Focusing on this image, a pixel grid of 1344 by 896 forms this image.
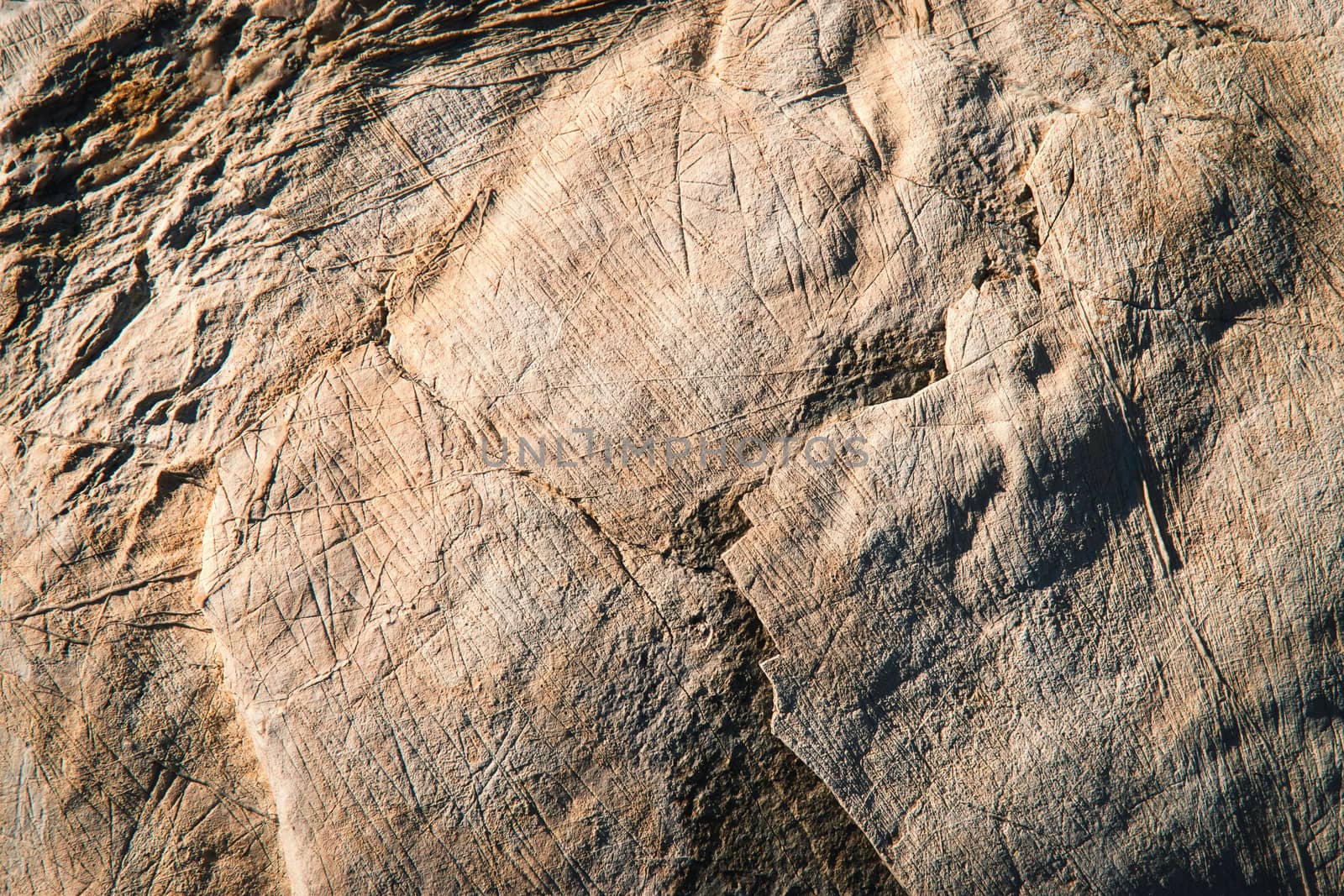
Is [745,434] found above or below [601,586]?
above

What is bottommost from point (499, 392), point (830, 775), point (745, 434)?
point (830, 775)

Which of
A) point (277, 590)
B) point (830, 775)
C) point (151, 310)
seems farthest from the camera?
point (151, 310)

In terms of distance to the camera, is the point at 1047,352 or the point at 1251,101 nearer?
the point at 1047,352

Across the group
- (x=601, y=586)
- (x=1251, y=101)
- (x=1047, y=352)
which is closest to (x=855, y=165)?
(x=1047, y=352)

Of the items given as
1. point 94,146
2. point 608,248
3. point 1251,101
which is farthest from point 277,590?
point 1251,101

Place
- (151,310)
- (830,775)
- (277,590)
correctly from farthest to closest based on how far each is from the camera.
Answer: (151,310), (277,590), (830,775)

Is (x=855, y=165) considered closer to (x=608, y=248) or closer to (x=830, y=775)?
(x=608, y=248)

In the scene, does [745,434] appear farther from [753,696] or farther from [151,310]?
[151,310]
